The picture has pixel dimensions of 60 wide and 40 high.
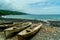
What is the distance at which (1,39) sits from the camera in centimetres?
1039

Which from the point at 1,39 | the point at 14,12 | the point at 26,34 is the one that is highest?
the point at 26,34

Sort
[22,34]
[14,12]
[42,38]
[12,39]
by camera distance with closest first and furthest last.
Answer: [22,34], [12,39], [42,38], [14,12]

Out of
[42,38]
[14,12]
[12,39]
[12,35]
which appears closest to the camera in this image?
[12,39]

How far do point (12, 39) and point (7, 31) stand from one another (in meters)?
0.79

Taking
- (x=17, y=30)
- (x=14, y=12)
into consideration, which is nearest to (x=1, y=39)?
(x=17, y=30)

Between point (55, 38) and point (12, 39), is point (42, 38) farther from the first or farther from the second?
point (12, 39)

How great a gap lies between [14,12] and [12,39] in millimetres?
137280

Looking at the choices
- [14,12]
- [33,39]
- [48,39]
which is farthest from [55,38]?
[14,12]

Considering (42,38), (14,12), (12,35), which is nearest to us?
(12,35)

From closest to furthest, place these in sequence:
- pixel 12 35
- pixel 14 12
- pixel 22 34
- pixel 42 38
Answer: pixel 22 34 → pixel 12 35 → pixel 42 38 → pixel 14 12

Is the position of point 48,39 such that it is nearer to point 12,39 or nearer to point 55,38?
point 55,38

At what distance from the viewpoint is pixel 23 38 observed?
29.5 feet

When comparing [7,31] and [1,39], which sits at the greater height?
[7,31]

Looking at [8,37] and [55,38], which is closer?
[8,37]
